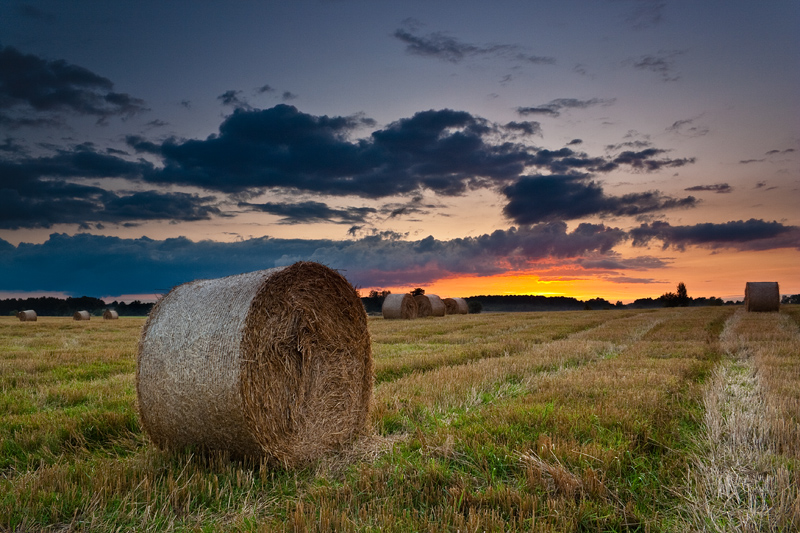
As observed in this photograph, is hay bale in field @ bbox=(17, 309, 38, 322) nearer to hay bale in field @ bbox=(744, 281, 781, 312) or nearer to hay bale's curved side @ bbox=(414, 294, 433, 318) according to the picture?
hay bale's curved side @ bbox=(414, 294, 433, 318)

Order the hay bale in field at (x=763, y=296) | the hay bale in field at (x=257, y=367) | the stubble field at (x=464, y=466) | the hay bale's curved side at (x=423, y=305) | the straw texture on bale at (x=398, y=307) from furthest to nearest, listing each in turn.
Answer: the hay bale's curved side at (x=423, y=305)
the hay bale in field at (x=763, y=296)
the straw texture on bale at (x=398, y=307)
the hay bale in field at (x=257, y=367)
the stubble field at (x=464, y=466)

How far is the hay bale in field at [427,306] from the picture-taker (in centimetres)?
3377

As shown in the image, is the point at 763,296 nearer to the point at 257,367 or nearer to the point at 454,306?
the point at 454,306

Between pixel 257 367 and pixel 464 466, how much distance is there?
229cm

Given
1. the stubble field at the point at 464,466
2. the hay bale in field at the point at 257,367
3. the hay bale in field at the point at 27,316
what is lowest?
the hay bale in field at the point at 27,316

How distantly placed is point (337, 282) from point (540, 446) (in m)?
3.17

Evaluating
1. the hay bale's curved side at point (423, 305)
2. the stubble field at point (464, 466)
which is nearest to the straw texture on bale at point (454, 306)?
the hay bale's curved side at point (423, 305)

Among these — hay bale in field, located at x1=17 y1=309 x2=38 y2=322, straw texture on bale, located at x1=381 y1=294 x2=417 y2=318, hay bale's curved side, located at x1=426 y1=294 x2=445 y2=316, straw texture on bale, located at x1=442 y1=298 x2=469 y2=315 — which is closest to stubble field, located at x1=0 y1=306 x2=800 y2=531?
straw texture on bale, located at x1=381 y1=294 x2=417 y2=318

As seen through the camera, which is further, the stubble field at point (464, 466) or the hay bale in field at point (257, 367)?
the hay bale in field at point (257, 367)

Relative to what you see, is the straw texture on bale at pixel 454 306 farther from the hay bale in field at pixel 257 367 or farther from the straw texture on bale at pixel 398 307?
the hay bale in field at pixel 257 367

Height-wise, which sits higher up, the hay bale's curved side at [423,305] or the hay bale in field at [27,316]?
the hay bale's curved side at [423,305]

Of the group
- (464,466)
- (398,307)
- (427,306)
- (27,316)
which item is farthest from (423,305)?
(27,316)

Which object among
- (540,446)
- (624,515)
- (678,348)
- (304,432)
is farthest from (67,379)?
(678,348)

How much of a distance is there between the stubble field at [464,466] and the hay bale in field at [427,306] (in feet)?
82.7
